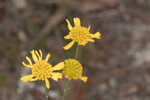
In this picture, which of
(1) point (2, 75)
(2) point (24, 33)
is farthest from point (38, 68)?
(2) point (24, 33)

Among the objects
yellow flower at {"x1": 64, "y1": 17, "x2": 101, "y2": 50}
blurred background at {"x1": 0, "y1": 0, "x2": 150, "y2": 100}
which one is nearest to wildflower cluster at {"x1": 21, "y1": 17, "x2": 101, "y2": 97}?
yellow flower at {"x1": 64, "y1": 17, "x2": 101, "y2": 50}

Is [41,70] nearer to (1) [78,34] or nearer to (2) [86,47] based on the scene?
(1) [78,34]

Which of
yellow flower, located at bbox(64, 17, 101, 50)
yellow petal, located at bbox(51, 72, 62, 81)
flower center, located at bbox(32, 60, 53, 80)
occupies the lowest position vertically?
yellow petal, located at bbox(51, 72, 62, 81)

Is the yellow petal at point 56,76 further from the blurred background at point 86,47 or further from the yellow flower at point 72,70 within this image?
the blurred background at point 86,47

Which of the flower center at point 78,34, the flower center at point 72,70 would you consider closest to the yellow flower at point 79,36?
the flower center at point 78,34

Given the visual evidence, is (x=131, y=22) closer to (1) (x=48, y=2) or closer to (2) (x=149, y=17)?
(2) (x=149, y=17)

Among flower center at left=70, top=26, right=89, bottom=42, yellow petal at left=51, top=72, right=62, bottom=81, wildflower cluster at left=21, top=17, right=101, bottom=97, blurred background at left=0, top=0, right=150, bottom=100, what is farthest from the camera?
blurred background at left=0, top=0, right=150, bottom=100

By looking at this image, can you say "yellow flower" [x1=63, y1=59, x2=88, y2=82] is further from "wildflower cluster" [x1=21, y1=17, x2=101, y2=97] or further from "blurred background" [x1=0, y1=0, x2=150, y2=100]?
"blurred background" [x1=0, y1=0, x2=150, y2=100]

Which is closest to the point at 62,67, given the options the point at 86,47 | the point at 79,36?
the point at 79,36
